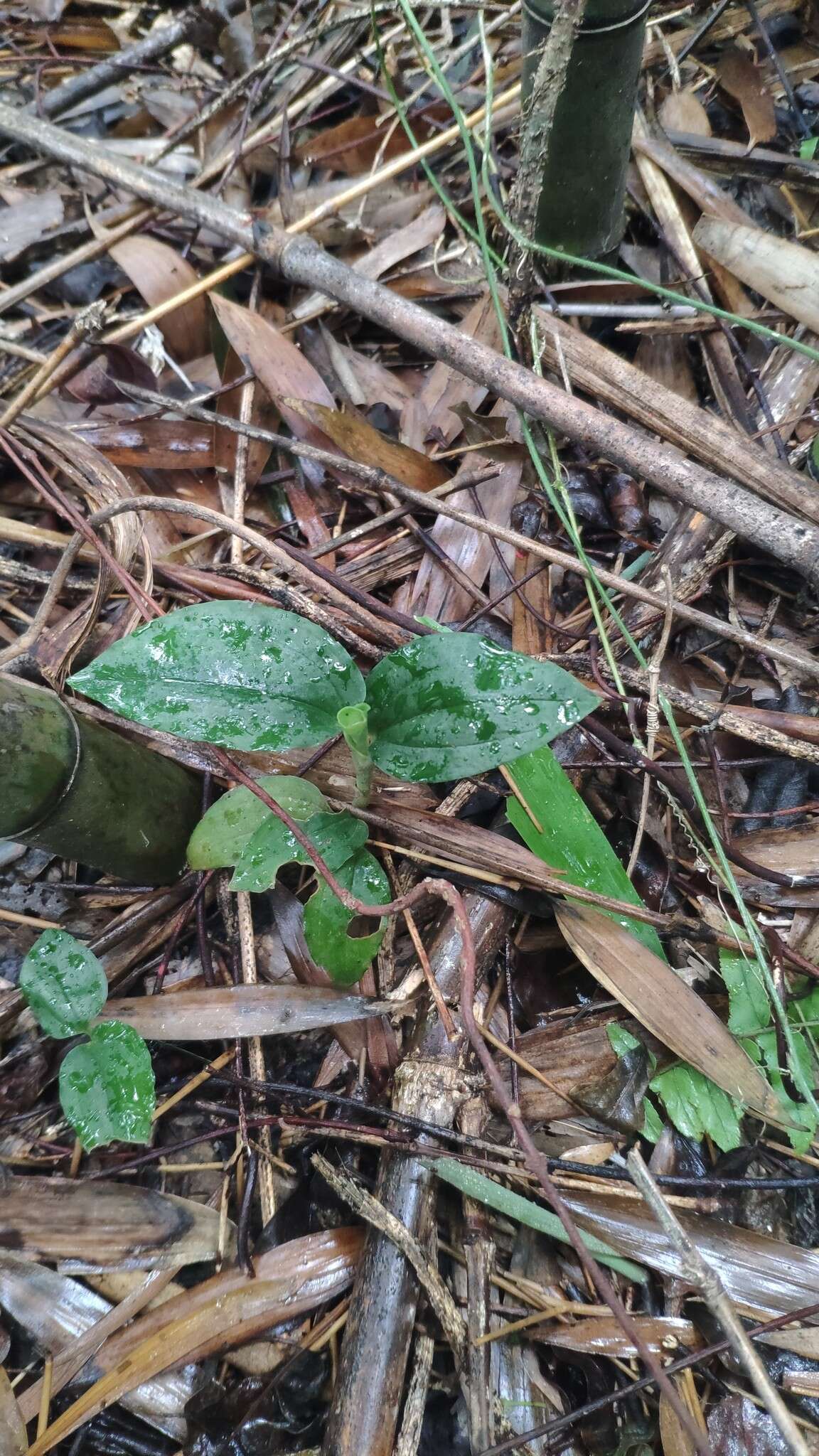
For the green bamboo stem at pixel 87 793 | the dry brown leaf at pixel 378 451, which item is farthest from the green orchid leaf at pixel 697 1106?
the dry brown leaf at pixel 378 451

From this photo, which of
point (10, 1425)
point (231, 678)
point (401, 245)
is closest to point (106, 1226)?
point (10, 1425)

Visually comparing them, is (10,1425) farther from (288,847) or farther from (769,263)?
(769,263)

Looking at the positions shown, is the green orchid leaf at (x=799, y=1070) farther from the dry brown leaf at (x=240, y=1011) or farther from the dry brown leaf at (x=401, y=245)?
the dry brown leaf at (x=401, y=245)

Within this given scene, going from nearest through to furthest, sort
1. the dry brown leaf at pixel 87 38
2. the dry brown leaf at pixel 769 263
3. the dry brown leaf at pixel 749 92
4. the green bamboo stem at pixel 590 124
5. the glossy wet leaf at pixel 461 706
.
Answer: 1. the glossy wet leaf at pixel 461 706
2. the green bamboo stem at pixel 590 124
3. the dry brown leaf at pixel 769 263
4. the dry brown leaf at pixel 749 92
5. the dry brown leaf at pixel 87 38

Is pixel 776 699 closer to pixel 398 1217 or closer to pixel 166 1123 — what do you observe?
pixel 398 1217

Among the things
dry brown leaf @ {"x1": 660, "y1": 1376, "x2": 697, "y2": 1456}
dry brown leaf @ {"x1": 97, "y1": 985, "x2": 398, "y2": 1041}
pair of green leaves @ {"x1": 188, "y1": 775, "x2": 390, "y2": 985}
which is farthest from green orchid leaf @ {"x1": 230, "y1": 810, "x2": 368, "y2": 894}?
dry brown leaf @ {"x1": 660, "y1": 1376, "x2": 697, "y2": 1456}

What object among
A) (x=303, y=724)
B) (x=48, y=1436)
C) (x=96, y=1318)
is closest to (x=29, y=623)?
(x=303, y=724)
